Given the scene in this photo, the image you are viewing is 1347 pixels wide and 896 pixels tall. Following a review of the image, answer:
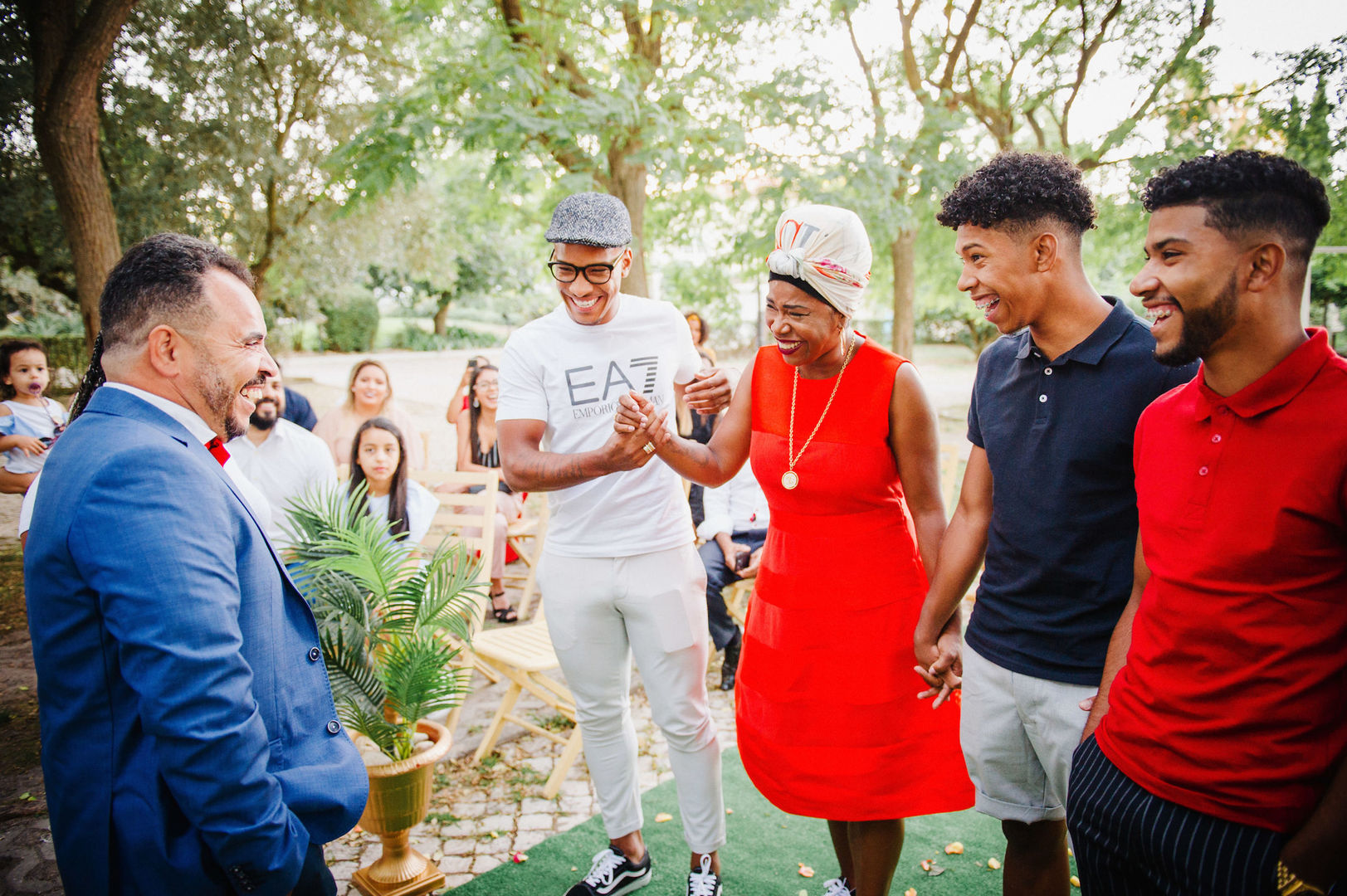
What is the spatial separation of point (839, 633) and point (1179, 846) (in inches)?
41.7

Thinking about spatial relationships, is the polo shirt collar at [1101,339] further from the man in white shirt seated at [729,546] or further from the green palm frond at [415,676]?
the man in white shirt seated at [729,546]

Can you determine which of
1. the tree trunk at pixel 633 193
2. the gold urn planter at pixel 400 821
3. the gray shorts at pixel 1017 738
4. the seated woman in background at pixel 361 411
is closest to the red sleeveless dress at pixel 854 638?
the gray shorts at pixel 1017 738

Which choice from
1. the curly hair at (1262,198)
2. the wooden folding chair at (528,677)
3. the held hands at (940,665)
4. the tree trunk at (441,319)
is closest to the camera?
the curly hair at (1262,198)

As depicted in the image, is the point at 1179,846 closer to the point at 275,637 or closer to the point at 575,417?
the point at 275,637

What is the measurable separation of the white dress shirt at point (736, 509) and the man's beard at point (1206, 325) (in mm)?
3857

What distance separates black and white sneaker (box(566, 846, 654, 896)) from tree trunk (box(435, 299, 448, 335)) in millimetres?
36521

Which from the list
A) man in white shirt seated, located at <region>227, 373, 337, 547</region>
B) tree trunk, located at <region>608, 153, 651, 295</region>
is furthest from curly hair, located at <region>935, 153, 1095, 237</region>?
tree trunk, located at <region>608, 153, 651, 295</region>

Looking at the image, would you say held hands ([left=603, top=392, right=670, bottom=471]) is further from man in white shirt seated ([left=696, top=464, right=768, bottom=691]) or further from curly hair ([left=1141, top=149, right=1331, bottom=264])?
man in white shirt seated ([left=696, top=464, right=768, bottom=691])

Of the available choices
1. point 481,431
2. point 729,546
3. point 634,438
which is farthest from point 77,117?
point 634,438

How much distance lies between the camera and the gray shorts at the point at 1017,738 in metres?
2.05

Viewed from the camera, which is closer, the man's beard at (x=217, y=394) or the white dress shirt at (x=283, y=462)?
the man's beard at (x=217, y=394)

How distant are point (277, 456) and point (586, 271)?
261 centimetres

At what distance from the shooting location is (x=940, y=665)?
92.4 inches

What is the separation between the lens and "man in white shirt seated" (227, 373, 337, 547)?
4.38 metres
